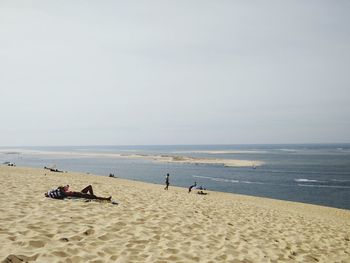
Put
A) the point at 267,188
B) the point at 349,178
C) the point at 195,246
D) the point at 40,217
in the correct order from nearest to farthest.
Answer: the point at 195,246 → the point at 40,217 → the point at 267,188 → the point at 349,178

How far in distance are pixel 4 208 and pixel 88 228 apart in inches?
104

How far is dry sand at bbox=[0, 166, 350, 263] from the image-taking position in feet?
20.5

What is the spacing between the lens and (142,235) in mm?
7723

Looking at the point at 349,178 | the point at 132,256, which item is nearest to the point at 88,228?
the point at 132,256

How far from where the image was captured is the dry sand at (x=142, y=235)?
6.26 metres

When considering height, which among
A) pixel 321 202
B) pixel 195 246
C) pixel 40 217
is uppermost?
pixel 40 217

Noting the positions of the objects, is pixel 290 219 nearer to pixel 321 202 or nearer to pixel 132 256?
pixel 132 256

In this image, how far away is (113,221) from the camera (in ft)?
28.1

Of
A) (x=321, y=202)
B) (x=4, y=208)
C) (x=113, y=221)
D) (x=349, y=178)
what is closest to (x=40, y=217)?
(x=4, y=208)

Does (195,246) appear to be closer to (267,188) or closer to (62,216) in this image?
(62,216)

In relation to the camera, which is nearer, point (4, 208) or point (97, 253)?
point (97, 253)

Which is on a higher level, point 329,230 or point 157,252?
point 157,252

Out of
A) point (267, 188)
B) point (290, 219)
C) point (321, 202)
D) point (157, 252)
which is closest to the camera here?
point (157, 252)

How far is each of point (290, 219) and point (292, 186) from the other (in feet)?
107
